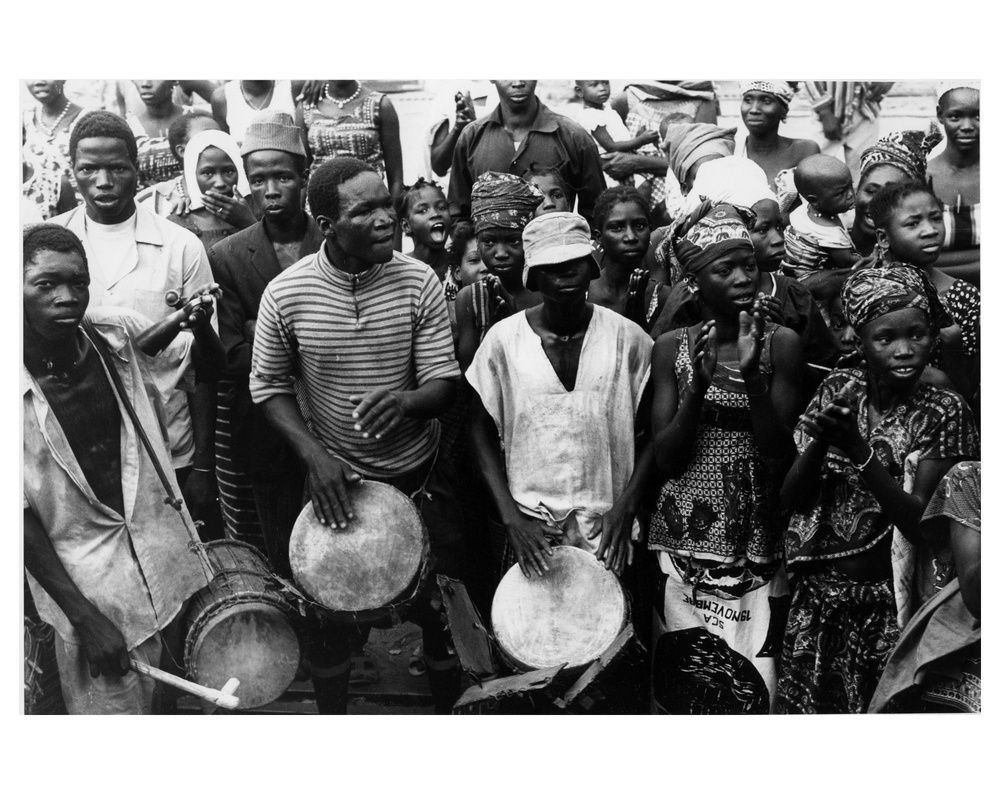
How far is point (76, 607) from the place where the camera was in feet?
23.1

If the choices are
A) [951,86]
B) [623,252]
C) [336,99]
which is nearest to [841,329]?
[623,252]

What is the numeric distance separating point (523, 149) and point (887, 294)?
2.05m

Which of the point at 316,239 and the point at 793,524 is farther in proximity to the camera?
the point at 316,239

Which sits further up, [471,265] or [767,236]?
[767,236]

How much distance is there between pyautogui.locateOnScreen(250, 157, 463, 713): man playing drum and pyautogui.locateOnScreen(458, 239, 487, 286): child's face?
18 centimetres

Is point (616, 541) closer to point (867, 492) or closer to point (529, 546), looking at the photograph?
point (529, 546)

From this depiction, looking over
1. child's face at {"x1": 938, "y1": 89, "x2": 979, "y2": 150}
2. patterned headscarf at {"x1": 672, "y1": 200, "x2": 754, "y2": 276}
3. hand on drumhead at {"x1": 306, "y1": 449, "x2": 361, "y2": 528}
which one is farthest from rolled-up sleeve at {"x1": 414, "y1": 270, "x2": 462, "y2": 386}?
child's face at {"x1": 938, "y1": 89, "x2": 979, "y2": 150}

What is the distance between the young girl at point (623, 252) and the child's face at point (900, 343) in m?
1.17

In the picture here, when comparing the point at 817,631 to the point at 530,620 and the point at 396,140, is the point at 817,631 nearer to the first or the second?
the point at 530,620

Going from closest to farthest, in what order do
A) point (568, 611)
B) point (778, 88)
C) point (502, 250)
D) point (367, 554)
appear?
point (568, 611), point (367, 554), point (502, 250), point (778, 88)

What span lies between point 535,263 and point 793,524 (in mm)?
1821

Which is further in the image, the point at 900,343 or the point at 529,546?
the point at 529,546

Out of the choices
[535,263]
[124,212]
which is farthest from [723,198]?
[124,212]

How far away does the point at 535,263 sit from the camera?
6574mm
